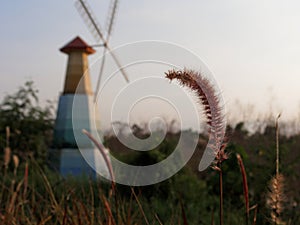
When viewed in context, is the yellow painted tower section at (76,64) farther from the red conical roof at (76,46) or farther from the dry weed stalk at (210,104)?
the dry weed stalk at (210,104)

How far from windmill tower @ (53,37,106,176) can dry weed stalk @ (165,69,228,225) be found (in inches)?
352

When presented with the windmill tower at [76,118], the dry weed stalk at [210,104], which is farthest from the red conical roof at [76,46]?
the dry weed stalk at [210,104]

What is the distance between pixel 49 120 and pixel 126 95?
9.06m

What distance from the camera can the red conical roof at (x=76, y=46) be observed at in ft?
38.5

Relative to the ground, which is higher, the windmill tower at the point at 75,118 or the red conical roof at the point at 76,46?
the red conical roof at the point at 76,46

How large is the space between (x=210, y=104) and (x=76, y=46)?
11109 mm

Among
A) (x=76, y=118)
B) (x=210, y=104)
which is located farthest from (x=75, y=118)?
(x=210, y=104)

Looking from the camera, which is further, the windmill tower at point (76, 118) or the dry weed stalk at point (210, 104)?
the windmill tower at point (76, 118)

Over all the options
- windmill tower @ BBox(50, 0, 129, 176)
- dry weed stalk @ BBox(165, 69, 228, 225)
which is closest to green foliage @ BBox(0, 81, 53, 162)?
windmill tower @ BBox(50, 0, 129, 176)

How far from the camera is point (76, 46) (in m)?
11.7

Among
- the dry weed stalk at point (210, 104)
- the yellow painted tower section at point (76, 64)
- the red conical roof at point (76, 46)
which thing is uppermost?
the red conical roof at point (76, 46)

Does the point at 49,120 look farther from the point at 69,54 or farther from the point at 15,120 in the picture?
the point at 69,54

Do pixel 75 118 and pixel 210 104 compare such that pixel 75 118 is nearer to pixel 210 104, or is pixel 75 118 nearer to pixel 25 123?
pixel 25 123

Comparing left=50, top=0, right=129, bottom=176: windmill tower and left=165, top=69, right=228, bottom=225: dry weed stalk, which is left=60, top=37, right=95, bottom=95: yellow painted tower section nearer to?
left=50, top=0, right=129, bottom=176: windmill tower
